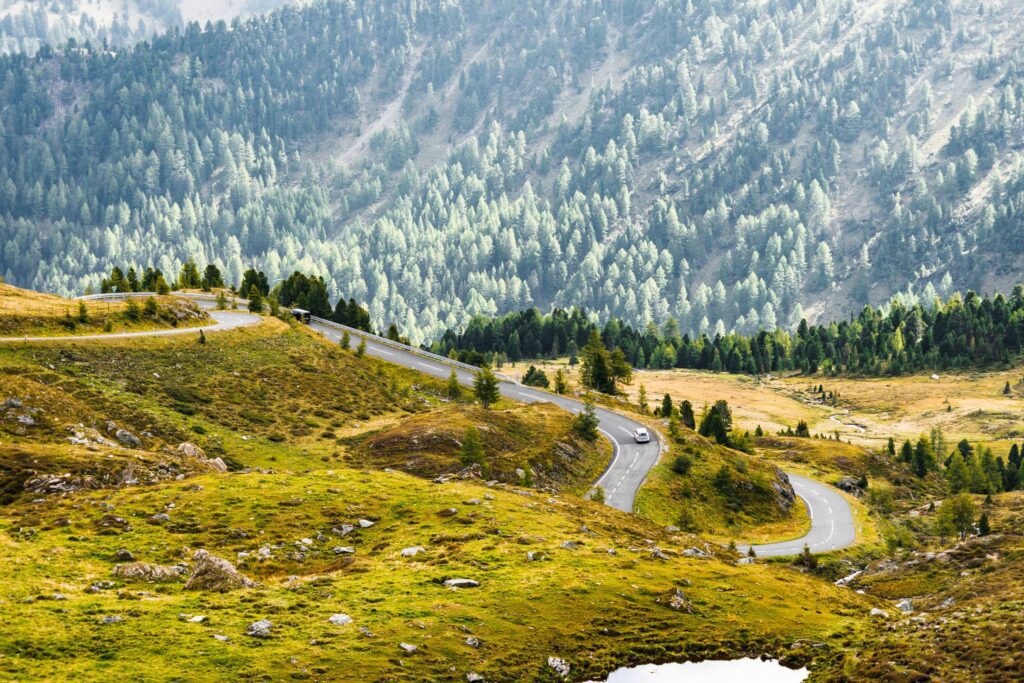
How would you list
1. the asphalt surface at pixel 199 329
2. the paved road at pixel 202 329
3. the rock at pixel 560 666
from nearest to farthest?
the rock at pixel 560 666, the paved road at pixel 202 329, the asphalt surface at pixel 199 329

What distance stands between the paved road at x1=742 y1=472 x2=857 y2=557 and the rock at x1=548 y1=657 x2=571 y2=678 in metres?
44.8

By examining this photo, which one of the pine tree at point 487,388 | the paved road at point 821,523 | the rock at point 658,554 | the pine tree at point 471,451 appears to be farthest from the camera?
the pine tree at point 487,388

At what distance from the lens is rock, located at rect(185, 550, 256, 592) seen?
4378 centimetres

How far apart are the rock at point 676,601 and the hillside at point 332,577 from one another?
168 mm

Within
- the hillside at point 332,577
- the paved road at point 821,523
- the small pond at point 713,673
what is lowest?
the paved road at point 821,523

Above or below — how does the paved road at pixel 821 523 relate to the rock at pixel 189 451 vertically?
below

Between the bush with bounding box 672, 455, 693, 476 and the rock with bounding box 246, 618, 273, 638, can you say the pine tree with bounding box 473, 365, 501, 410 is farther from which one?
the rock with bounding box 246, 618, 273, 638

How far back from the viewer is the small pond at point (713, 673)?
42.2 m

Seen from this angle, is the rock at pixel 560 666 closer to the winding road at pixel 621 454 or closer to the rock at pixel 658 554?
the rock at pixel 658 554

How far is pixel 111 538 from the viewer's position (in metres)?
49.0

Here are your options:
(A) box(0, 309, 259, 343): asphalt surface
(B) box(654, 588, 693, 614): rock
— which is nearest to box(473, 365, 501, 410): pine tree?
(A) box(0, 309, 259, 343): asphalt surface

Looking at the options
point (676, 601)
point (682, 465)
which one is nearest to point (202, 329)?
point (682, 465)

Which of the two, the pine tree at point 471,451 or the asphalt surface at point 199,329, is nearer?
the pine tree at point 471,451

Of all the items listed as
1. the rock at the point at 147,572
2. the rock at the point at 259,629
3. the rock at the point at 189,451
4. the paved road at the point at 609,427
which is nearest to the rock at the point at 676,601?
the rock at the point at 259,629
